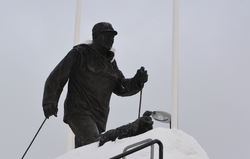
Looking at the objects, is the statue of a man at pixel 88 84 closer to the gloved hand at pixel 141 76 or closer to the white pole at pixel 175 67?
the gloved hand at pixel 141 76

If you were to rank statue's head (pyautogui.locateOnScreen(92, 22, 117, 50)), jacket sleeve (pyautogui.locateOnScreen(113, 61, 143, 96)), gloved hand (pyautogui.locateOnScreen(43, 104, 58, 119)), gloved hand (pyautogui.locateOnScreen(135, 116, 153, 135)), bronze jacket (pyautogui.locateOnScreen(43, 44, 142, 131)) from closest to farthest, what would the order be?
gloved hand (pyautogui.locateOnScreen(135, 116, 153, 135)) < gloved hand (pyautogui.locateOnScreen(43, 104, 58, 119)) < bronze jacket (pyautogui.locateOnScreen(43, 44, 142, 131)) < statue's head (pyautogui.locateOnScreen(92, 22, 117, 50)) < jacket sleeve (pyautogui.locateOnScreen(113, 61, 143, 96))

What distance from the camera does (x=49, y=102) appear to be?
12.2 feet

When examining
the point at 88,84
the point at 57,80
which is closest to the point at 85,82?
the point at 88,84

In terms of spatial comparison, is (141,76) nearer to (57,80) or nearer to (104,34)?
(104,34)

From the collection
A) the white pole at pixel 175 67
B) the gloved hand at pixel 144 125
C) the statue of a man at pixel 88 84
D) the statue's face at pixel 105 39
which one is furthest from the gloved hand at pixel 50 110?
the white pole at pixel 175 67

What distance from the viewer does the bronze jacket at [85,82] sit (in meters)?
3.85

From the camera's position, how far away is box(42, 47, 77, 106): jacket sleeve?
148 inches

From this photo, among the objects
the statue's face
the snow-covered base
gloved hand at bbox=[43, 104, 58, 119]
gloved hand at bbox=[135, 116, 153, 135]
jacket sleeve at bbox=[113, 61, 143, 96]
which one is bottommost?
the snow-covered base

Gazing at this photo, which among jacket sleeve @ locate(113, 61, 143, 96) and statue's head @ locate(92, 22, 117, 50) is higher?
statue's head @ locate(92, 22, 117, 50)

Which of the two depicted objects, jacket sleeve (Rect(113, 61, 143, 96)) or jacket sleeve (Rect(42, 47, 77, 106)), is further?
jacket sleeve (Rect(113, 61, 143, 96))

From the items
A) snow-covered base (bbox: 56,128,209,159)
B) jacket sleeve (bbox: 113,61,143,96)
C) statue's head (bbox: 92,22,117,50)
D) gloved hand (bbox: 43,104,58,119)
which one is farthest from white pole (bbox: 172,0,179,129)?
snow-covered base (bbox: 56,128,209,159)

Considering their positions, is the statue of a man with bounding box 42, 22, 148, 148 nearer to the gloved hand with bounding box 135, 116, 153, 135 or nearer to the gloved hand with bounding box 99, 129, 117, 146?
the gloved hand with bounding box 99, 129, 117, 146

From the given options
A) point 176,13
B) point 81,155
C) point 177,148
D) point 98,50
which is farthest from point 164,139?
point 176,13

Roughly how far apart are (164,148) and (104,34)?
169 cm
